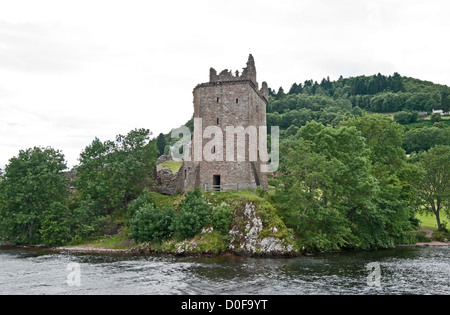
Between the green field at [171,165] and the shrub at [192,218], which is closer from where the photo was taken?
the shrub at [192,218]

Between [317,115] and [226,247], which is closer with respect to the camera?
[226,247]

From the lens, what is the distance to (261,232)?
36.1 meters

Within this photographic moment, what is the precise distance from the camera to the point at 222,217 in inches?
1495

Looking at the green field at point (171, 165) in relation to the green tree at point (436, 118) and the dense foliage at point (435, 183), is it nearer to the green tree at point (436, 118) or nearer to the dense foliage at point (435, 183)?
the dense foliage at point (435, 183)

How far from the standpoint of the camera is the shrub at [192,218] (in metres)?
37.7

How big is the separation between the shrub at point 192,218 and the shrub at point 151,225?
4.66 feet

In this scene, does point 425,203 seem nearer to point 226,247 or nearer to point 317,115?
point 226,247

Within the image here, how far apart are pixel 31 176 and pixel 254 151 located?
27229mm

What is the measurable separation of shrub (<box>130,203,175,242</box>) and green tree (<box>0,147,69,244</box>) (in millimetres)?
9924

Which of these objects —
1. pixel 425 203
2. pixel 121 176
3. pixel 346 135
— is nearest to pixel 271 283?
pixel 346 135

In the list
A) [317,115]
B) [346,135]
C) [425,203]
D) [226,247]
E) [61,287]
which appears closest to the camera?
A: [61,287]

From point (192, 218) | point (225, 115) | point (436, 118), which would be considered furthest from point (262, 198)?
point (436, 118)

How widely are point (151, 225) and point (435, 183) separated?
38.8 metres

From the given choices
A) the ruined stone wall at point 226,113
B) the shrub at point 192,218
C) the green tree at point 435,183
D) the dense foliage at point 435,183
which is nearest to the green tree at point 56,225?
the shrub at point 192,218
